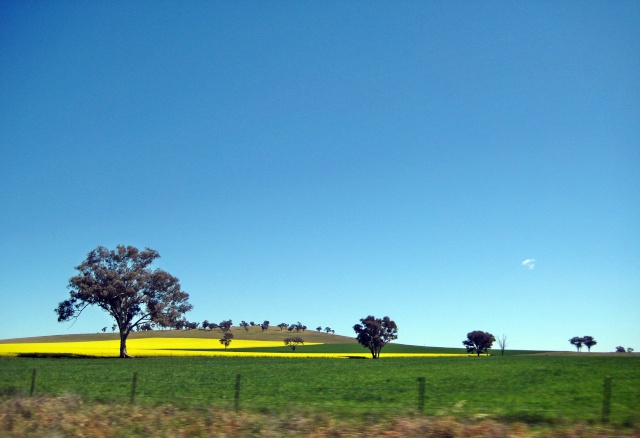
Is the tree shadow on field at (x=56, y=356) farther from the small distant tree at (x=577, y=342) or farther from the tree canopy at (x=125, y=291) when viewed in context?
the small distant tree at (x=577, y=342)

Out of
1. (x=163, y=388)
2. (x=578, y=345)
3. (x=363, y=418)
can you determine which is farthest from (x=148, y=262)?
(x=578, y=345)

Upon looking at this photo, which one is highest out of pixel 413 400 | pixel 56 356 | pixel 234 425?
pixel 234 425

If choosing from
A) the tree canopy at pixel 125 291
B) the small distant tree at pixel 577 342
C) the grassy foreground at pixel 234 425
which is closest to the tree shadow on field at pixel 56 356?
the tree canopy at pixel 125 291

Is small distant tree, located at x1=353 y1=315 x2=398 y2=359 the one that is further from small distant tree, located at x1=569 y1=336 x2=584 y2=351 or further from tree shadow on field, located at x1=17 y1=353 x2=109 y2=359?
small distant tree, located at x1=569 y1=336 x2=584 y2=351

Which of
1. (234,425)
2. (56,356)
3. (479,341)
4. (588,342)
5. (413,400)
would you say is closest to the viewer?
(234,425)

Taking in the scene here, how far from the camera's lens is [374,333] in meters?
113

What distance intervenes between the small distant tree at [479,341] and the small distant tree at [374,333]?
3731 cm

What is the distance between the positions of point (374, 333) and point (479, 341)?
44298 millimetres

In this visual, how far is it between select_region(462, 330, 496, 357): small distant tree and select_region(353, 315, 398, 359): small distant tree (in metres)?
37.3

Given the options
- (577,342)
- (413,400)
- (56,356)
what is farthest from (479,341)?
(413,400)

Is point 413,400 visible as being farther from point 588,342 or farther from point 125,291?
point 588,342

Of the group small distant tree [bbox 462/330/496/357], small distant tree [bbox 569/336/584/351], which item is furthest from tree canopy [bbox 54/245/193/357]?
small distant tree [bbox 569/336/584/351]

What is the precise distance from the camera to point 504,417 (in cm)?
1422

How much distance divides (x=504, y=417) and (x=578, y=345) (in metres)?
206
